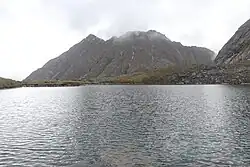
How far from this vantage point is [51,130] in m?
60.6

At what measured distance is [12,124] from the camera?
2707 inches

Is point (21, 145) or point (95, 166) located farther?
point (21, 145)

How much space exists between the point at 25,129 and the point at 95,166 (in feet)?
98.8

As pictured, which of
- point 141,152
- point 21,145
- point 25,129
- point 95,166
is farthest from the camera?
point 25,129

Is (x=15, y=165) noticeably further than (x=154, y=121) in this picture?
No

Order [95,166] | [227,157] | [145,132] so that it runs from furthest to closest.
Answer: [145,132] → [227,157] → [95,166]

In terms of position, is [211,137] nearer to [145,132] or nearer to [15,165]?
[145,132]

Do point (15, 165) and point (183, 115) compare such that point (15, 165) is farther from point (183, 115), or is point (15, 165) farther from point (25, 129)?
point (183, 115)

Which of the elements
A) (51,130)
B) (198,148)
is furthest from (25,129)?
(198,148)

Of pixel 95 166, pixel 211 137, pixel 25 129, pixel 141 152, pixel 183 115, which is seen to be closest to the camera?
pixel 95 166

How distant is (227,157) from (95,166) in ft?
57.4

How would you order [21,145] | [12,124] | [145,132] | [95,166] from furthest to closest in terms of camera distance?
[12,124] < [145,132] < [21,145] < [95,166]

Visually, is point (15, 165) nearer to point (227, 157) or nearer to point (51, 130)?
point (51, 130)

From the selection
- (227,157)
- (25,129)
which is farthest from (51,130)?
(227,157)
